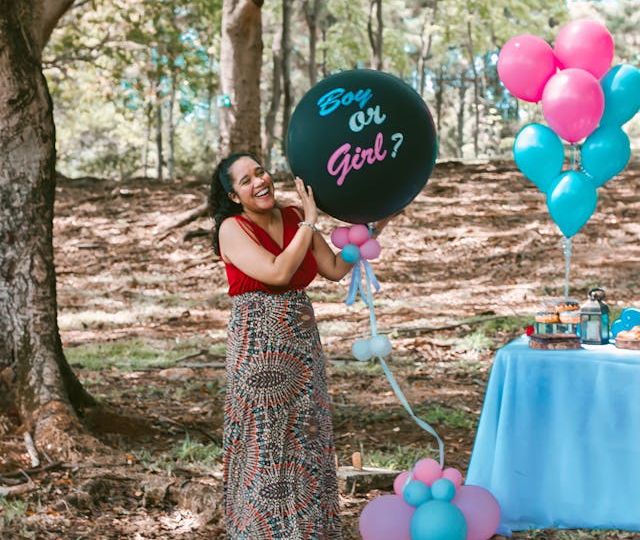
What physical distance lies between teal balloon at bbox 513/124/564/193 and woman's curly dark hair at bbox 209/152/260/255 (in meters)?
2.08

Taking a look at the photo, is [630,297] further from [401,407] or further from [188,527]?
[188,527]

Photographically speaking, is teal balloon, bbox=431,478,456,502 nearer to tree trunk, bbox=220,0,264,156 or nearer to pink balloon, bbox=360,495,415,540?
pink balloon, bbox=360,495,415,540

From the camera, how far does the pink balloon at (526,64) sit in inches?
205

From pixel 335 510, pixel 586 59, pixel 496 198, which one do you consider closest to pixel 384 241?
pixel 496 198

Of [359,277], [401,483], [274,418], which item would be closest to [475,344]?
[401,483]

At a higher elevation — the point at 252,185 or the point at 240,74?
the point at 240,74

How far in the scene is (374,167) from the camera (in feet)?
11.8

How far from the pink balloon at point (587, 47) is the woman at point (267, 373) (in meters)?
2.18

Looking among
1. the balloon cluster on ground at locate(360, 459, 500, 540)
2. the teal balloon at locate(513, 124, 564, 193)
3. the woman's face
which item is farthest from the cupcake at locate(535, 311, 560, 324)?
the woman's face

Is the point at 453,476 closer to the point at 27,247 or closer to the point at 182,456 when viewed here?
the point at 182,456

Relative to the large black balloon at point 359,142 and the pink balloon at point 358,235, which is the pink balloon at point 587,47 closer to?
the large black balloon at point 359,142

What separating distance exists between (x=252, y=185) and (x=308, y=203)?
213 millimetres

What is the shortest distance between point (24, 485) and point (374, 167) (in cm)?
250

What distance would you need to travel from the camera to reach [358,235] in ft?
12.6
